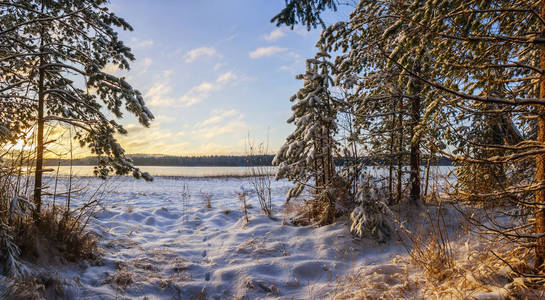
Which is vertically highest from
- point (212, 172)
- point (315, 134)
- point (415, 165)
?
point (315, 134)

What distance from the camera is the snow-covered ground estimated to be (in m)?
3.26

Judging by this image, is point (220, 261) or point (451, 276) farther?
point (220, 261)

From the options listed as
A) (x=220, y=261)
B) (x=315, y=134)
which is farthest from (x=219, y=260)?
(x=315, y=134)

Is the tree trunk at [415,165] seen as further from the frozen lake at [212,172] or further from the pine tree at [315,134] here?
the pine tree at [315,134]

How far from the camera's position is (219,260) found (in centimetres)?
424

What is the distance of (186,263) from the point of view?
13.3 ft

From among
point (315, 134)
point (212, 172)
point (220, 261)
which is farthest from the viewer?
point (212, 172)

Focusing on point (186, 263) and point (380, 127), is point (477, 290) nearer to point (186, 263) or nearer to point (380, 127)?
point (186, 263)

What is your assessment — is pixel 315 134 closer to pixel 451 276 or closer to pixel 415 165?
pixel 415 165

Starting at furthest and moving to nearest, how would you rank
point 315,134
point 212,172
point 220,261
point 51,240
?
point 212,172 < point 315,134 < point 220,261 < point 51,240

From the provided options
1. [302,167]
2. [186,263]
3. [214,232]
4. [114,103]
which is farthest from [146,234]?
[302,167]

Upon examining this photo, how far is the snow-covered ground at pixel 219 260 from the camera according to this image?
10.7 ft

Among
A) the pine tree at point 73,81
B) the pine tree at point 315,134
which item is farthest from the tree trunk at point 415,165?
the pine tree at point 73,81

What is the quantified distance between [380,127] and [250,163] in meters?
3.67
